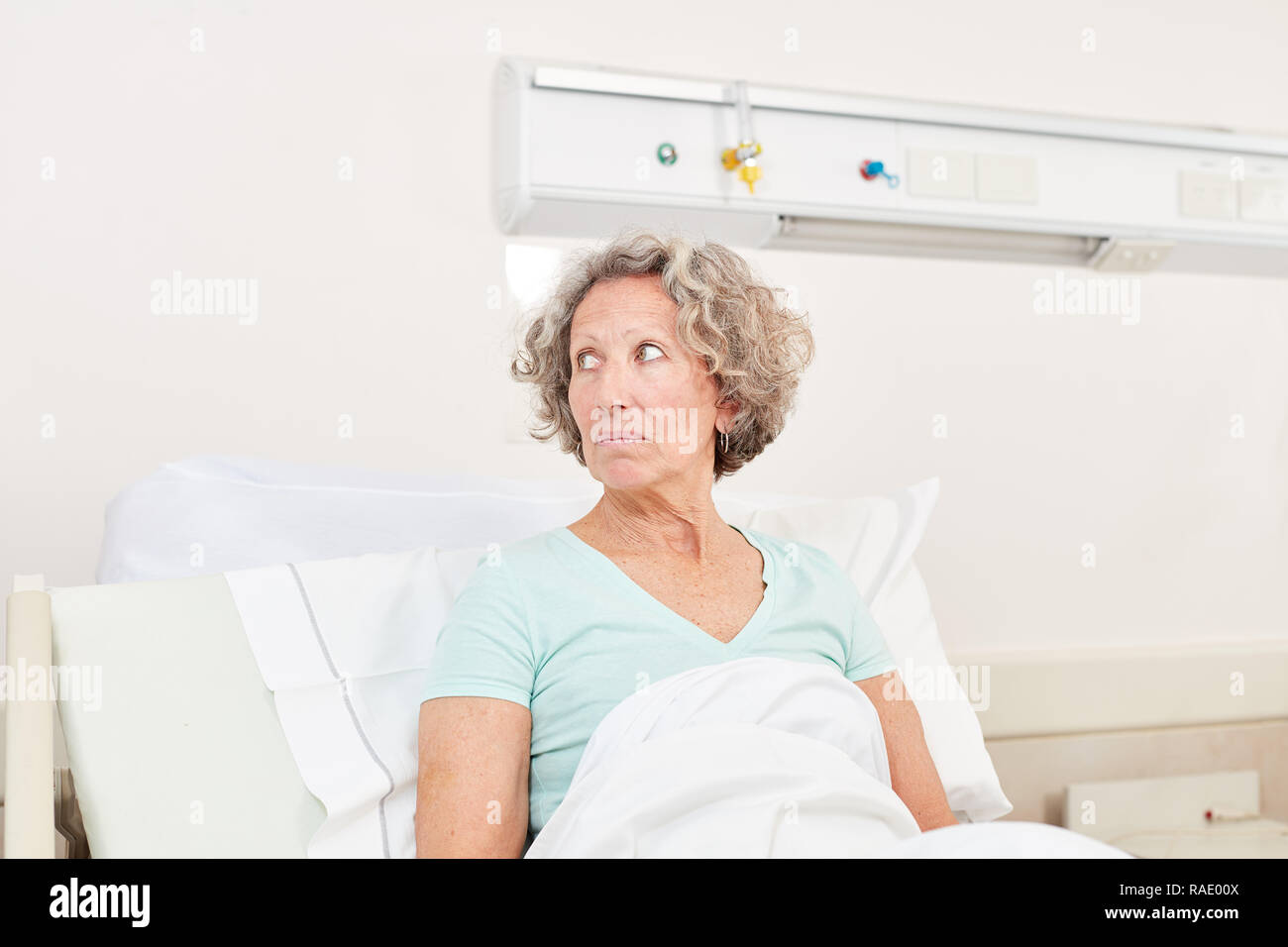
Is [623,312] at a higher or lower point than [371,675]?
higher

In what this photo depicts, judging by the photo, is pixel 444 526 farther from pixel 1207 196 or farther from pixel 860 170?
pixel 1207 196

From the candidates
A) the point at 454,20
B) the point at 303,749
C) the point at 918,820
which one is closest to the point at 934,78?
the point at 454,20

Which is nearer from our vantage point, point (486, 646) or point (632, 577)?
point (486, 646)

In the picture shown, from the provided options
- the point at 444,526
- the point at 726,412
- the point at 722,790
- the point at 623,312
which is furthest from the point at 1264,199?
the point at 722,790

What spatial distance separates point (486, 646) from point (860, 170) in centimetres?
120

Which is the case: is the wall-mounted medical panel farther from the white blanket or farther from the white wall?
the white blanket

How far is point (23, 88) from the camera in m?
1.60

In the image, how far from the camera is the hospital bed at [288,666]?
1.07m

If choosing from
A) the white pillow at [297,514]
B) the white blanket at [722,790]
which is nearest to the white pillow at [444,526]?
the white pillow at [297,514]

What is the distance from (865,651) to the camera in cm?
130

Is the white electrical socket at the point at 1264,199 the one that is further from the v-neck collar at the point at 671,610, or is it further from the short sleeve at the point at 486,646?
the short sleeve at the point at 486,646

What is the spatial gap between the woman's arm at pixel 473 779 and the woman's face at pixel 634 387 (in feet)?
0.95
